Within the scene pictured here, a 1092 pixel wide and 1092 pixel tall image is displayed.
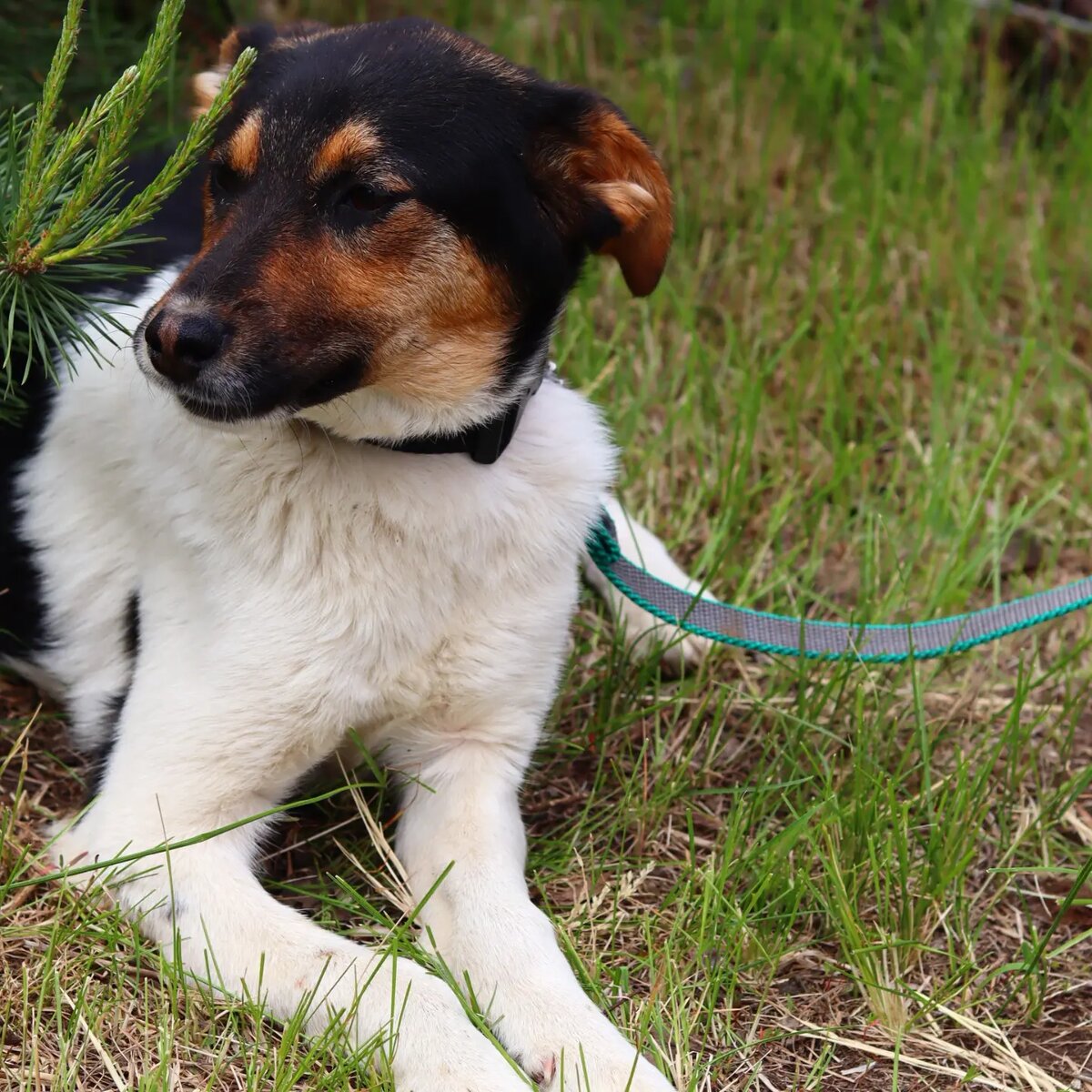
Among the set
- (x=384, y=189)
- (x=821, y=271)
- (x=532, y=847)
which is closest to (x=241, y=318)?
(x=384, y=189)

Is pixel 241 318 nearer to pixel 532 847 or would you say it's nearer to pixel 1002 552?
pixel 532 847

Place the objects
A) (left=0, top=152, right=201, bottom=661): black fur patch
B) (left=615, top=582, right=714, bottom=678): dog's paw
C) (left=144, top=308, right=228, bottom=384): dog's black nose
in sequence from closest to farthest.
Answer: (left=144, top=308, right=228, bottom=384): dog's black nose
(left=0, top=152, right=201, bottom=661): black fur patch
(left=615, top=582, right=714, bottom=678): dog's paw

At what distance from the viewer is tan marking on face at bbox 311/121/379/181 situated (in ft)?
8.38

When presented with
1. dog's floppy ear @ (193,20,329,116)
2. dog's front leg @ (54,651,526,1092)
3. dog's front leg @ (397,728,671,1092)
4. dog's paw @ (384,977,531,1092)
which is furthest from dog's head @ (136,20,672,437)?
dog's paw @ (384,977,531,1092)

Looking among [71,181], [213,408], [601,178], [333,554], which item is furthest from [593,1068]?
[71,181]

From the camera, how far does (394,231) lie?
102 inches

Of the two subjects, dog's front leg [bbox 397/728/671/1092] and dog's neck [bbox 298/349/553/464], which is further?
dog's neck [bbox 298/349/553/464]

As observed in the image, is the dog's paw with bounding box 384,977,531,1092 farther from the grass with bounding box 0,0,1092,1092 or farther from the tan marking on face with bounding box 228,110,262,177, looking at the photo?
the tan marking on face with bounding box 228,110,262,177

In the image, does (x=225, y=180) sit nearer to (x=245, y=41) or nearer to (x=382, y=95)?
(x=382, y=95)

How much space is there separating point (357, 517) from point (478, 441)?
274 millimetres

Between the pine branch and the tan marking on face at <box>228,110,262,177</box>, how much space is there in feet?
0.53

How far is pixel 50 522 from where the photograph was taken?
3162 mm

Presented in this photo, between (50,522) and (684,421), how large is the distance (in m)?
1.82

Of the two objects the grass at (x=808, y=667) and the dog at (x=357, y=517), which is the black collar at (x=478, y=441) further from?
the grass at (x=808, y=667)
